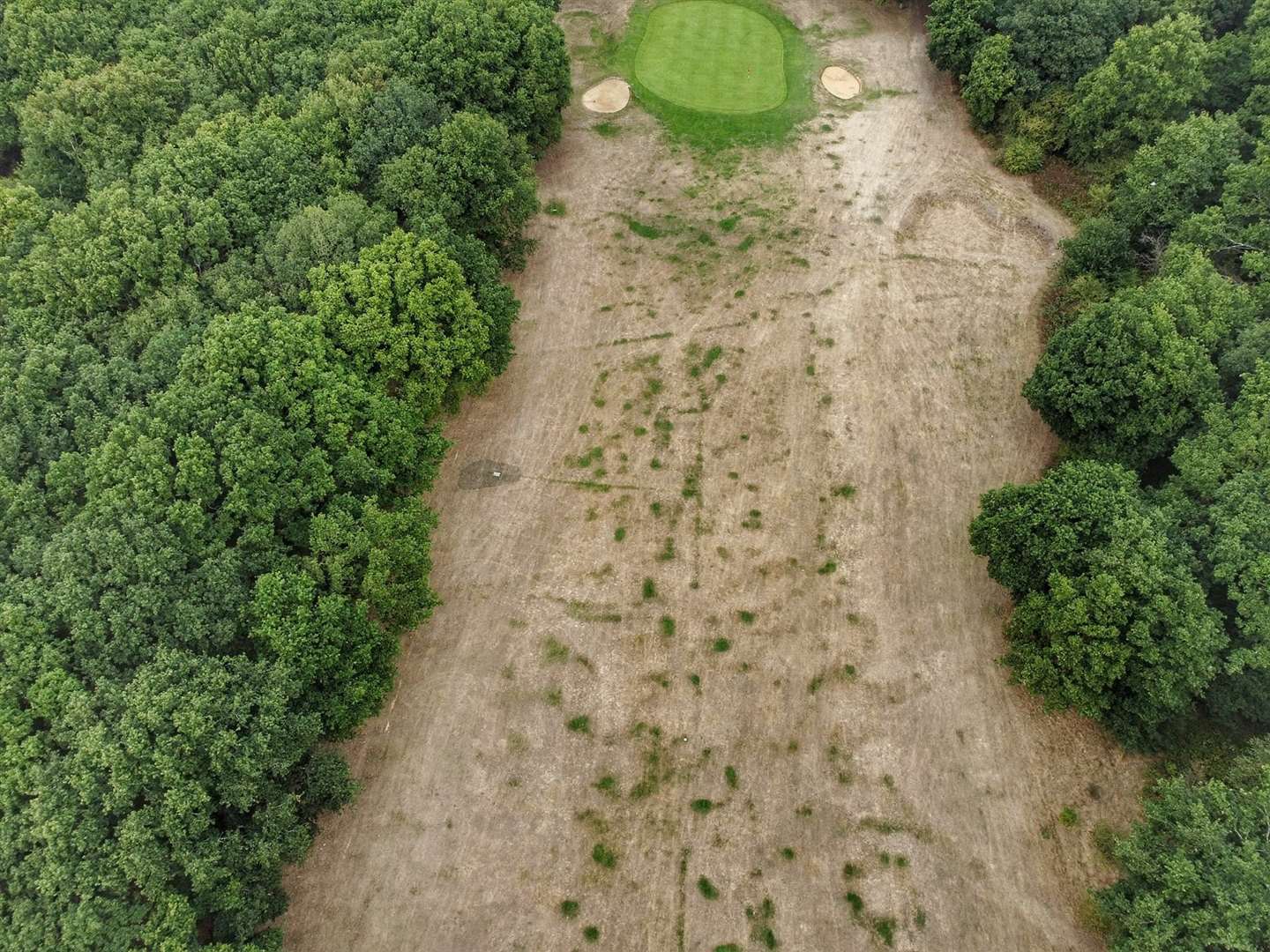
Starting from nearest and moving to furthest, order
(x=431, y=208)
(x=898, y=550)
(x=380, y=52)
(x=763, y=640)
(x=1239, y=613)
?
(x=1239, y=613), (x=763, y=640), (x=898, y=550), (x=431, y=208), (x=380, y=52)

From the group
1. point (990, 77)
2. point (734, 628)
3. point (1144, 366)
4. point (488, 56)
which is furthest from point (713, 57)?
point (734, 628)

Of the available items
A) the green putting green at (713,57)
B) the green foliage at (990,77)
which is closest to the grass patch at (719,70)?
the green putting green at (713,57)

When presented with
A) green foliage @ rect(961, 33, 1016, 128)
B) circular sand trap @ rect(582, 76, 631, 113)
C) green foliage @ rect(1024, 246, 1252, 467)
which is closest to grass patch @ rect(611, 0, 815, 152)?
circular sand trap @ rect(582, 76, 631, 113)

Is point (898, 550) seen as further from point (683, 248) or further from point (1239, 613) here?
point (683, 248)

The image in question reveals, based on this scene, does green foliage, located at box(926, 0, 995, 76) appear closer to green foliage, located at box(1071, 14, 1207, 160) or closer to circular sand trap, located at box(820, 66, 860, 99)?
circular sand trap, located at box(820, 66, 860, 99)

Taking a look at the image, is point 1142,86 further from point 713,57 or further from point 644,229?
point 644,229

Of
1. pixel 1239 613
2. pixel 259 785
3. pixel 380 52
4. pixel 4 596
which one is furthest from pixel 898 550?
pixel 380 52

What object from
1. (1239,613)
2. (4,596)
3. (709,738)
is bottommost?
(709,738)
